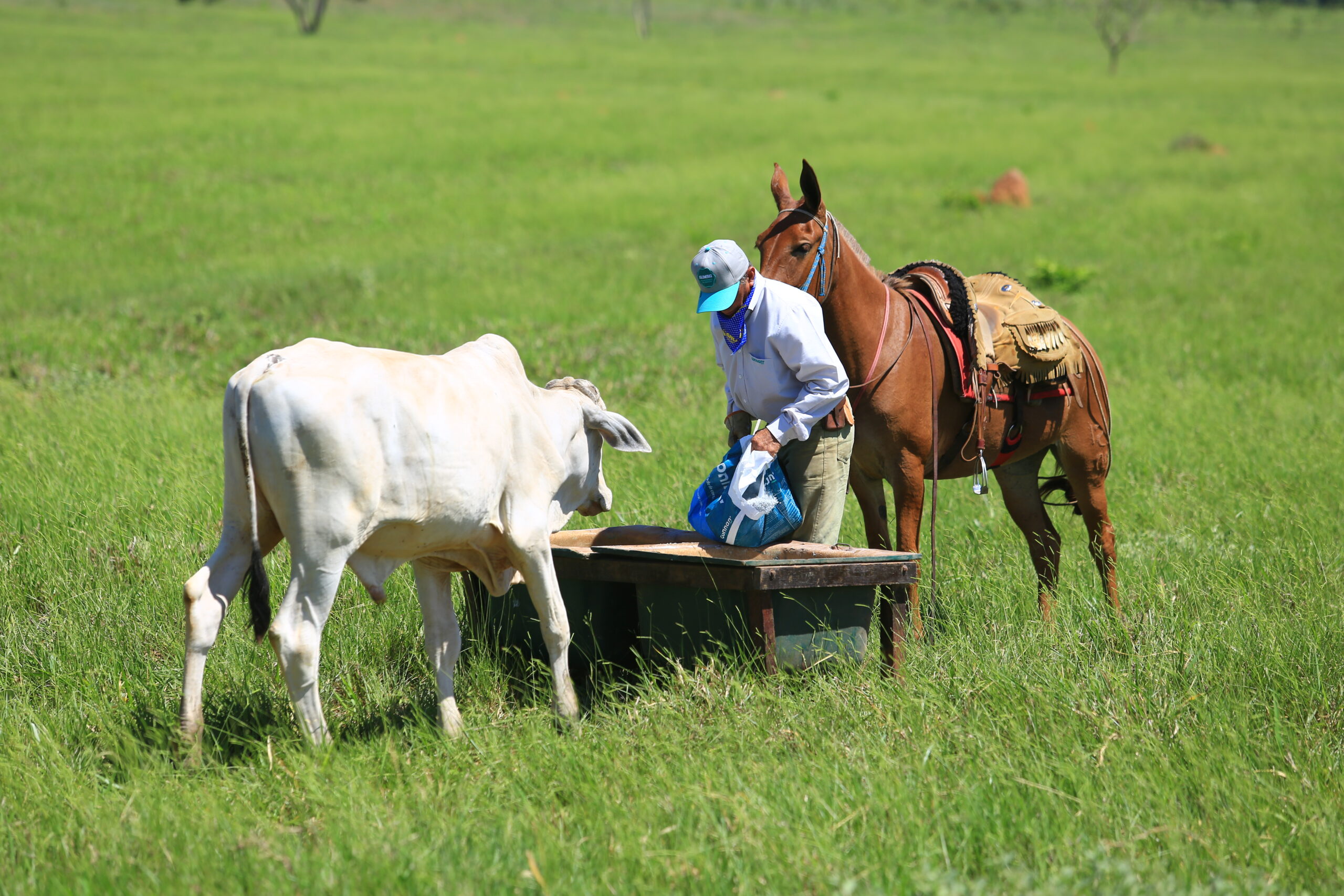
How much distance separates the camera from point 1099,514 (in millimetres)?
5945

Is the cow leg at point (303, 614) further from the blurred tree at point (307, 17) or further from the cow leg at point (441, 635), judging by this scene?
the blurred tree at point (307, 17)

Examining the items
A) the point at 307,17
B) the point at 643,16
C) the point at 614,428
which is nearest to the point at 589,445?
the point at 614,428

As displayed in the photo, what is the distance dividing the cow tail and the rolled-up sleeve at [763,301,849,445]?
2.01 m

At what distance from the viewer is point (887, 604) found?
4.68m

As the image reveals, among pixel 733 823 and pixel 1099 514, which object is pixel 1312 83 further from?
pixel 733 823

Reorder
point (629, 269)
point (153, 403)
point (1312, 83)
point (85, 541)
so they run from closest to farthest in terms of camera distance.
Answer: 1. point (85, 541)
2. point (153, 403)
3. point (629, 269)
4. point (1312, 83)

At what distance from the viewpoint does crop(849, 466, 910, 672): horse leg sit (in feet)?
15.0

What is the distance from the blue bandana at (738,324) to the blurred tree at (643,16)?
5622 centimetres

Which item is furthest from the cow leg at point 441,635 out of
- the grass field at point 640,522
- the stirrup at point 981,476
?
the stirrup at point 981,476

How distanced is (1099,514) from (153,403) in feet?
22.7

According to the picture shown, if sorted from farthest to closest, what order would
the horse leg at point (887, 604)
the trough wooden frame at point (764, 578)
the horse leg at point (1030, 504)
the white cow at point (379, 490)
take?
1. the horse leg at point (1030, 504)
2. the horse leg at point (887, 604)
3. the trough wooden frame at point (764, 578)
4. the white cow at point (379, 490)

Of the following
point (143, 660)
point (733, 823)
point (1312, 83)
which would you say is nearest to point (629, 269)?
point (143, 660)

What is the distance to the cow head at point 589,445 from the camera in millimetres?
4395

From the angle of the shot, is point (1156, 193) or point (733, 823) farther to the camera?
point (1156, 193)
